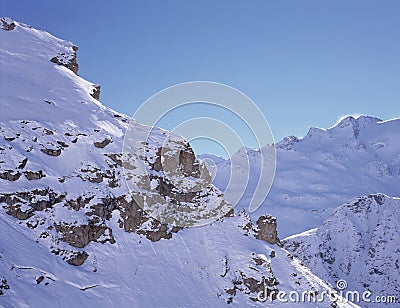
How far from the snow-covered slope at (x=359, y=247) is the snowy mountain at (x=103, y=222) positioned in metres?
60.1

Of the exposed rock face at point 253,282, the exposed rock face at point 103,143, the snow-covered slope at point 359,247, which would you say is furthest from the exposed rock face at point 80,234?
the snow-covered slope at point 359,247

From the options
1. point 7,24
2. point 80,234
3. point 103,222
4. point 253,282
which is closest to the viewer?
point 80,234

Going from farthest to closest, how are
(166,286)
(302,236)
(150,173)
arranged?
(302,236), (150,173), (166,286)

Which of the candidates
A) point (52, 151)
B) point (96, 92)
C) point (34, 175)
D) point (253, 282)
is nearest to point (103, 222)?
point (34, 175)

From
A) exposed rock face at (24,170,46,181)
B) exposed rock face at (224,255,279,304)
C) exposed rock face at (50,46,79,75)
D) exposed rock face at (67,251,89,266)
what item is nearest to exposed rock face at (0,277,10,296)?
exposed rock face at (67,251,89,266)

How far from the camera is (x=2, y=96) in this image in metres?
43.1

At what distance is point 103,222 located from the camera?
126 ft

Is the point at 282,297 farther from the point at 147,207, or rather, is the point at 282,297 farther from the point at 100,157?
the point at 100,157

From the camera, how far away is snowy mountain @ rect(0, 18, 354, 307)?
32625 mm

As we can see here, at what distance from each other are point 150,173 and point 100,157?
523 centimetres

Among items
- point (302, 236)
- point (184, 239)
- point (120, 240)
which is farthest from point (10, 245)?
point (302, 236)

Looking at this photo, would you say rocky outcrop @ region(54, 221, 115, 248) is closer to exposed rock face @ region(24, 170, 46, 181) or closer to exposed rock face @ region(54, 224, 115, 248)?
exposed rock face @ region(54, 224, 115, 248)

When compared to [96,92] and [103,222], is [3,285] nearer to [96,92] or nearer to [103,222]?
[103,222]

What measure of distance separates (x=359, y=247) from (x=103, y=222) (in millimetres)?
90823
